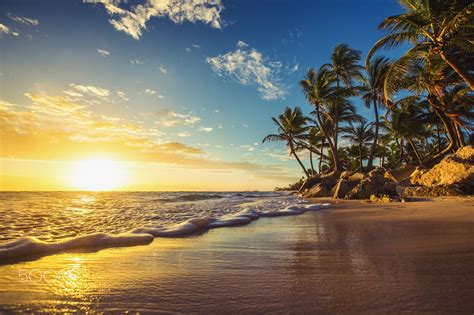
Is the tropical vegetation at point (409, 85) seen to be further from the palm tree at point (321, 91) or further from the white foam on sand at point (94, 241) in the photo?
the white foam on sand at point (94, 241)

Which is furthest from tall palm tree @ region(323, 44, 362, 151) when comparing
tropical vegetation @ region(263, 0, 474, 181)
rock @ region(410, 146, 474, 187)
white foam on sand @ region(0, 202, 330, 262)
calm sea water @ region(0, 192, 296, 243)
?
white foam on sand @ region(0, 202, 330, 262)

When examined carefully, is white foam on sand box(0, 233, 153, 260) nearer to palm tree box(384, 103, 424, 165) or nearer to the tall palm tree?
the tall palm tree

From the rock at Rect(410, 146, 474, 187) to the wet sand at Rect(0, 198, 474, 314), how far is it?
36.9ft

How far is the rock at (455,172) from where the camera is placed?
11.6 metres

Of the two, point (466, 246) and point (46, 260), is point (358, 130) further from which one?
point (46, 260)

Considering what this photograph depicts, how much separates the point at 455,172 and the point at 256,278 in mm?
15099

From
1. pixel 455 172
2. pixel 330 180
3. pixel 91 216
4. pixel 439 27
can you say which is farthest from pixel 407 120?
pixel 91 216

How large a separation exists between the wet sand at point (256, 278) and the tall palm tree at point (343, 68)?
21.8 m

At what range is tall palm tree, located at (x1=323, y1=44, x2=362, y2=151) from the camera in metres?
22.7

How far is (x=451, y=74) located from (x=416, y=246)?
19210mm

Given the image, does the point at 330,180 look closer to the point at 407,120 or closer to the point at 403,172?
the point at 403,172

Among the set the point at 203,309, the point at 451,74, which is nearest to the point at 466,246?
the point at 203,309

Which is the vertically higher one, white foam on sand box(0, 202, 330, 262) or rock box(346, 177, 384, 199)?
rock box(346, 177, 384, 199)

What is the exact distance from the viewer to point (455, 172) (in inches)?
491
